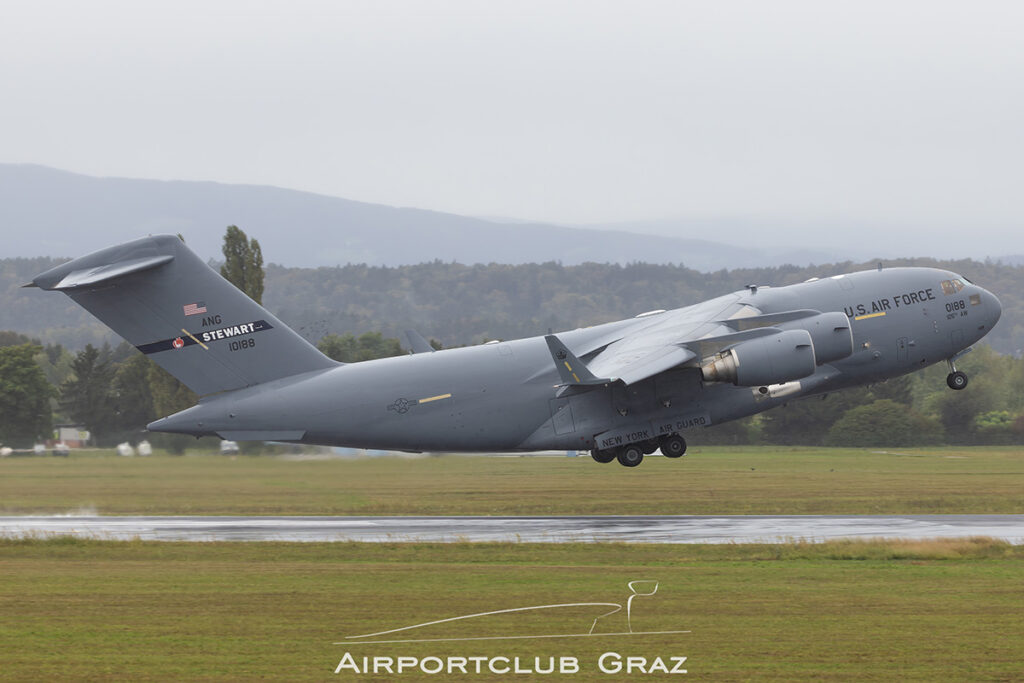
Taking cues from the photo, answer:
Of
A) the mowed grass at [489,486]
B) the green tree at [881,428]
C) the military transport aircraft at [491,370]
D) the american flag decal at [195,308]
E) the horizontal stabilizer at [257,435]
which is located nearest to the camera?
the military transport aircraft at [491,370]

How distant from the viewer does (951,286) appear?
87.9 ft

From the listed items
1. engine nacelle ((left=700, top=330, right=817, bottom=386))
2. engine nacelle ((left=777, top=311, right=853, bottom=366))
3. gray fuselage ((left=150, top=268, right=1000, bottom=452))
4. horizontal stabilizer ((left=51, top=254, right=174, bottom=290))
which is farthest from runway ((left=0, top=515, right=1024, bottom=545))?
horizontal stabilizer ((left=51, top=254, right=174, bottom=290))

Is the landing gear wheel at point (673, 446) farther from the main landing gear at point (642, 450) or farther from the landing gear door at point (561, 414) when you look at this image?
the landing gear door at point (561, 414)

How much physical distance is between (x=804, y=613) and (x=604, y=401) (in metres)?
7.59

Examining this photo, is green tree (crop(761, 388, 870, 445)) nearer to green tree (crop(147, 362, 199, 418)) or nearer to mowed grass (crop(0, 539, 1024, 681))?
green tree (crop(147, 362, 199, 418))

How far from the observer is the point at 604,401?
1001 inches

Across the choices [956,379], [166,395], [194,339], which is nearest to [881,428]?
[956,379]

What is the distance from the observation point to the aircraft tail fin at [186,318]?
24391mm

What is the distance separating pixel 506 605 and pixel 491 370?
7.06 metres

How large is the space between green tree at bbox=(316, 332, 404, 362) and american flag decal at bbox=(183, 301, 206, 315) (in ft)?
82.7

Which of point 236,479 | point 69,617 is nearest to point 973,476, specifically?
point 236,479

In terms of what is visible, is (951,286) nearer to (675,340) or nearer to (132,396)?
(675,340)

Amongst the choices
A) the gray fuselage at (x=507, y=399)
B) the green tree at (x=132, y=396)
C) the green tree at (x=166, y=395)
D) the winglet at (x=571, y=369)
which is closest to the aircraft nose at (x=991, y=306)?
the gray fuselage at (x=507, y=399)

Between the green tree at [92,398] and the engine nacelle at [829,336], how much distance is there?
Answer: 17462mm
